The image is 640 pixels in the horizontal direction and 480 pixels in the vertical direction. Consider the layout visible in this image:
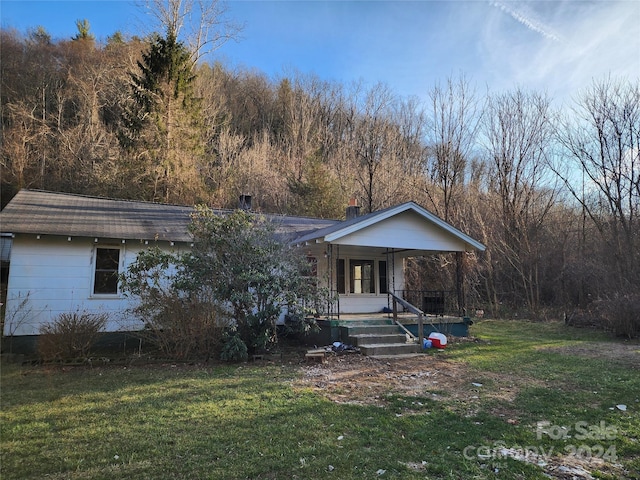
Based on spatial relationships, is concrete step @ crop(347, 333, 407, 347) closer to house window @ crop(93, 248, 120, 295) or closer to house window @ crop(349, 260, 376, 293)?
house window @ crop(349, 260, 376, 293)

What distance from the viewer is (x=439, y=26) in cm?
1296

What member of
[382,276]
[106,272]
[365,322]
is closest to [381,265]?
[382,276]

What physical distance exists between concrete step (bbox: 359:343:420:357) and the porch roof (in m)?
2.94

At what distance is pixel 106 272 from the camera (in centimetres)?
1007

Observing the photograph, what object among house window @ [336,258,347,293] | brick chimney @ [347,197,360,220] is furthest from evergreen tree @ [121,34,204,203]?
house window @ [336,258,347,293]

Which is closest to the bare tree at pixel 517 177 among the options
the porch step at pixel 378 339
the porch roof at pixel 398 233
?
the porch roof at pixel 398 233

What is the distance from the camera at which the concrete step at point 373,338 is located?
30.6 ft

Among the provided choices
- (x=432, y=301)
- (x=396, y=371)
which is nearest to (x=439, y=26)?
(x=432, y=301)

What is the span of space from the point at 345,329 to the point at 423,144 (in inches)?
766

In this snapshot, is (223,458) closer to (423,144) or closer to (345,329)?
(345,329)

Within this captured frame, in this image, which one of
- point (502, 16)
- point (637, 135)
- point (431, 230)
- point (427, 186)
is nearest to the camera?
point (502, 16)

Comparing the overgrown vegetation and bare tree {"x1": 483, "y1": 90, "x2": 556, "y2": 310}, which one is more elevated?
Answer: bare tree {"x1": 483, "y1": 90, "x2": 556, "y2": 310}

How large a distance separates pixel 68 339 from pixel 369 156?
2072cm

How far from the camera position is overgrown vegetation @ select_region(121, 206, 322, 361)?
793 cm
